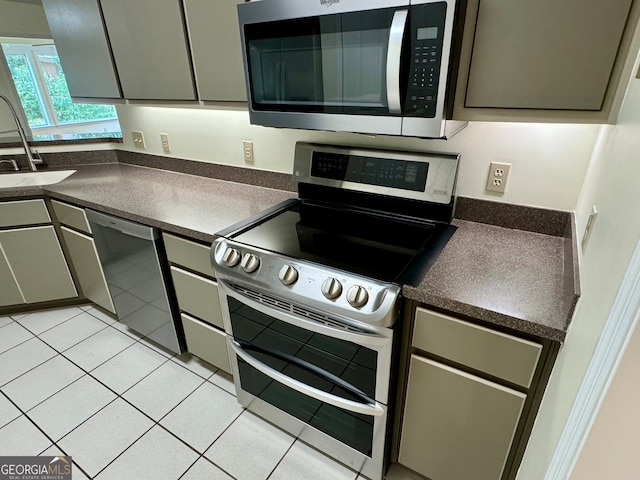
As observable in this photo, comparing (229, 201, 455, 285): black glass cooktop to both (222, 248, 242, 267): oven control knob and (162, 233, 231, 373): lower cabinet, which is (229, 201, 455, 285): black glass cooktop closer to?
(222, 248, 242, 267): oven control knob

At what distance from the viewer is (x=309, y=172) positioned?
62.8 inches

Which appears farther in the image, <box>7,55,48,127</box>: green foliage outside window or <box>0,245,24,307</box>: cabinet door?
<box>7,55,48,127</box>: green foliage outside window

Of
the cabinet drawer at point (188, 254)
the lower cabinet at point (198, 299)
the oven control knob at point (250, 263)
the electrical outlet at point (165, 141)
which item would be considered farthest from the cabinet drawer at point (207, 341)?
the electrical outlet at point (165, 141)

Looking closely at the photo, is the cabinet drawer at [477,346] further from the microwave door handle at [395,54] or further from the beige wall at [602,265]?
the microwave door handle at [395,54]

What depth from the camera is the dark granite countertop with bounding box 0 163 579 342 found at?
0.90m

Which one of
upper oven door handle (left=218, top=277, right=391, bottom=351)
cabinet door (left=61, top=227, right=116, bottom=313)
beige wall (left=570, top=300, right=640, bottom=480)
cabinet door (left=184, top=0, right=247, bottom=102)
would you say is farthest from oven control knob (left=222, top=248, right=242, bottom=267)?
cabinet door (left=61, top=227, right=116, bottom=313)

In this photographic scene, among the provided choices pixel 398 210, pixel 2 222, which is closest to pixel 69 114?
pixel 2 222

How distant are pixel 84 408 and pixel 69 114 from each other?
5.07 meters

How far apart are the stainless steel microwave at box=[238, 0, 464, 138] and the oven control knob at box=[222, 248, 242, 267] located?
488 millimetres

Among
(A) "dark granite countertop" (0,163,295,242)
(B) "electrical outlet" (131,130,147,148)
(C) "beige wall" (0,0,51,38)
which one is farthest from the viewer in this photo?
(C) "beige wall" (0,0,51,38)

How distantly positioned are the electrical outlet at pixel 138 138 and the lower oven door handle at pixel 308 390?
159cm

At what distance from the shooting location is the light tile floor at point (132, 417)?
1.45m

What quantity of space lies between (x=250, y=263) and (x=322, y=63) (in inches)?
27.3

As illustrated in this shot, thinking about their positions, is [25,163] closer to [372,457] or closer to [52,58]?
[372,457]
